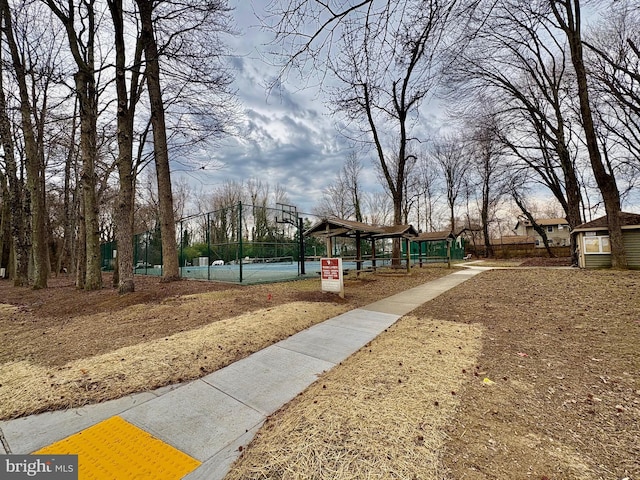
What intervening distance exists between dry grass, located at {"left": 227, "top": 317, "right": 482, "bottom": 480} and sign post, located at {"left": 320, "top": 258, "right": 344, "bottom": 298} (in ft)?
12.7

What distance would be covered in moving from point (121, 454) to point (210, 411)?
648 mm

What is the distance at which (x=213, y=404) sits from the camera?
252cm

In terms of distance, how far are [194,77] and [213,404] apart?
913 centimetres

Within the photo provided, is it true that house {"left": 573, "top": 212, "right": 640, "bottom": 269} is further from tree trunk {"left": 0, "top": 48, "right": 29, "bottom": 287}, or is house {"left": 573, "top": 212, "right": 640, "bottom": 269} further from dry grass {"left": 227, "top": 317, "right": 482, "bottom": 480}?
tree trunk {"left": 0, "top": 48, "right": 29, "bottom": 287}

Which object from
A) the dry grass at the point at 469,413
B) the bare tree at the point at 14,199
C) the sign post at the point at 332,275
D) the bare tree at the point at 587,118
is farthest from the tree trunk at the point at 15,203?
the bare tree at the point at 587,118

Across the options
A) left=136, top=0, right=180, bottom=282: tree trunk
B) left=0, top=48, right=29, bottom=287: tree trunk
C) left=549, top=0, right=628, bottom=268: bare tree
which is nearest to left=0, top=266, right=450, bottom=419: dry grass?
left=136, top=0, right=180, bottom=282: tree trunk

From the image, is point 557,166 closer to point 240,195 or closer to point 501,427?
point 501,427

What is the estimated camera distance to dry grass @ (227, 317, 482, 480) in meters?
1.69

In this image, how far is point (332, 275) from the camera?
759cm

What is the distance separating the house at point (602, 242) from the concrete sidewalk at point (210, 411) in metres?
16.4

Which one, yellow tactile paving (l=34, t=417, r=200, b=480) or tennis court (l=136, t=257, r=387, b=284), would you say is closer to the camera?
yellow tactile paving (l=34, t=417, r=200, b=480)

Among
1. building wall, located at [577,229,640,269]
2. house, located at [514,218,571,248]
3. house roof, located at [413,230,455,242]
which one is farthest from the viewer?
house, located at [514,218,571,248]

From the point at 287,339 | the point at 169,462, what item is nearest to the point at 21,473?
the point at 169,462

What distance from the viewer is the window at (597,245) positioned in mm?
13477
